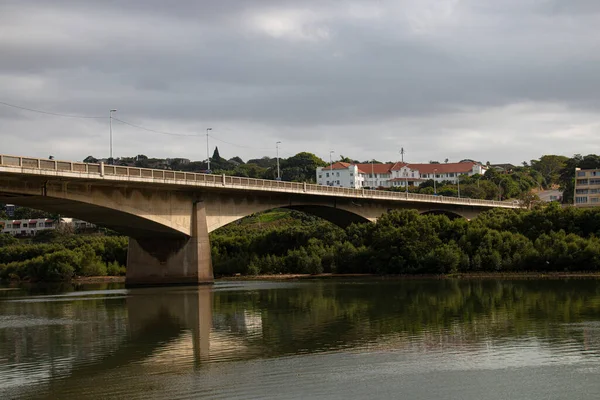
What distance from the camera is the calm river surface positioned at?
27812 millimetres

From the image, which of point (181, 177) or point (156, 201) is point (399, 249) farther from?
point (156, 201)

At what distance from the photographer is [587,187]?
159 metres

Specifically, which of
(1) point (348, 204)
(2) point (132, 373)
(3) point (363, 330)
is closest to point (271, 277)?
(1) point (348, 204)

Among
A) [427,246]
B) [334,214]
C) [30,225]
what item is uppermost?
[30,225]

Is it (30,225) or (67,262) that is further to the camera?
(30,225)

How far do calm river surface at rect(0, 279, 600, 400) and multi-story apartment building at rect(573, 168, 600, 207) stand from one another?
325 ft

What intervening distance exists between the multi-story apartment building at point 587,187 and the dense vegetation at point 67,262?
299ft

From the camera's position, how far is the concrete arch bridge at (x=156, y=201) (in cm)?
5884

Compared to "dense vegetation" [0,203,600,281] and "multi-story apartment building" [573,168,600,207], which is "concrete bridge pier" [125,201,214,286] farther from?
"multi-story apartment building" [573,168,600,207]

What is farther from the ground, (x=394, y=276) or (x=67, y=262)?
(x=67, y=262)

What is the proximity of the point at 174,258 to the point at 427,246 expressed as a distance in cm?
2564

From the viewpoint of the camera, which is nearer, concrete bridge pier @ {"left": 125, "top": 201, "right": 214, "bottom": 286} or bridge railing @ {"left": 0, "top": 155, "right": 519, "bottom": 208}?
bridge railing @ {"left": 0, "top": 155, "right": 519, "bottom": 208}

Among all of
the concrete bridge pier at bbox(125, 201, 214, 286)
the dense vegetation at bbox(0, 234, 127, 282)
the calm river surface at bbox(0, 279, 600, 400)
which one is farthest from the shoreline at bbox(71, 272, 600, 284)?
the concrete bridge pier at bbox(125, 201, 214, 286)

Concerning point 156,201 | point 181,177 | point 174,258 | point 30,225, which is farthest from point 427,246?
point 30,225
